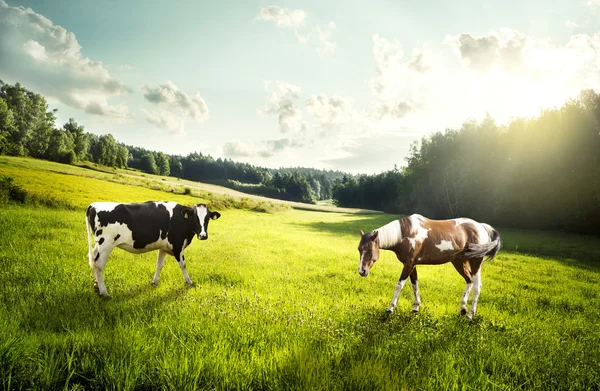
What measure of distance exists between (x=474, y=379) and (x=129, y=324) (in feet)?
16.5

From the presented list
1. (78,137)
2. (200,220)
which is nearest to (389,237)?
(200,220)

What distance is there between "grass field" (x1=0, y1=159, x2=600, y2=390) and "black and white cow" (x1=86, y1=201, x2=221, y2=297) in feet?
2.84

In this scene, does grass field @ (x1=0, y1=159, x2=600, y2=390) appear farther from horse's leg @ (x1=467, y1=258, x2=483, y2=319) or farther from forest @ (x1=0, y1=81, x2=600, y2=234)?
forest @ (x1=0, y1=81, x2=600, y2=234)

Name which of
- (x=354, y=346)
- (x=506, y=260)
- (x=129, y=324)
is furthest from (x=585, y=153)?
(x=129, y=324)

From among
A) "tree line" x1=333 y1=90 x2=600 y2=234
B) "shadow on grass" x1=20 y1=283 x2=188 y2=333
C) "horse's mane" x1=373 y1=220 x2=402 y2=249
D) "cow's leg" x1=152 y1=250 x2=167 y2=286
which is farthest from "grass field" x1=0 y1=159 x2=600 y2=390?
"tree line" x1=333 y1=90 x2=600 y2=234

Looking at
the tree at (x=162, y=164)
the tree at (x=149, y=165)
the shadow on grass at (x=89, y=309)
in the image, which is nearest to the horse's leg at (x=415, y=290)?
the shadow on grass at (x=89, y=309)

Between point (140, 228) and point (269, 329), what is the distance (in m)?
3.86

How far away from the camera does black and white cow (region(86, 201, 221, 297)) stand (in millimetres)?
5566

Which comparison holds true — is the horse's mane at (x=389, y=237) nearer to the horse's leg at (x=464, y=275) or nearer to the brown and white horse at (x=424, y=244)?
the brown and white horse at (x=424, y=244)

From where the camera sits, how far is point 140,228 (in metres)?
5.89

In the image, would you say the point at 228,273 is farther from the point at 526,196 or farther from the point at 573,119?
the point at 573,119

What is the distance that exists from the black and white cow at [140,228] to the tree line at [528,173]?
115 feet

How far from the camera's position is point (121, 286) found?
20.2 feet

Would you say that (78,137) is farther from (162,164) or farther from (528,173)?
(528,173)
